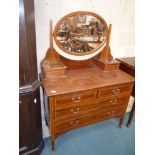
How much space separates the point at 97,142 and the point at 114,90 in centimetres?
73

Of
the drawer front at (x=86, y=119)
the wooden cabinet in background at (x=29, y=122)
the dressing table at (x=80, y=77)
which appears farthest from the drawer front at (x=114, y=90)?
the wooden cabinet in background at (x=29, y=122)

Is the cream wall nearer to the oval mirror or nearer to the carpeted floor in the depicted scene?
the oval mirror

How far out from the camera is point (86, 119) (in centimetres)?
153

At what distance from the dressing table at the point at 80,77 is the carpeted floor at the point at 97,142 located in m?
0.20

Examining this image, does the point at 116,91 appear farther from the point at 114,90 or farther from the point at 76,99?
the point at 76,99

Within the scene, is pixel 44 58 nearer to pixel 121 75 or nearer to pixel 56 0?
pixel 56 0

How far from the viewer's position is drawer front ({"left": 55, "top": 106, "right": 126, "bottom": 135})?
56.3 inches

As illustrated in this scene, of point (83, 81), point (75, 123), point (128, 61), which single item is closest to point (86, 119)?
point (75, 123)

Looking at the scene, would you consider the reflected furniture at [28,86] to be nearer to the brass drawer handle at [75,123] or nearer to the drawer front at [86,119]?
the drawer front at [86,119]

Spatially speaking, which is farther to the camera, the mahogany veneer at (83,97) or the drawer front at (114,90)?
the drawer front at (114,90)

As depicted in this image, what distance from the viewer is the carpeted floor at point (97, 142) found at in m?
1.62

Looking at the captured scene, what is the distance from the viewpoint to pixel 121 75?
64.8 inches

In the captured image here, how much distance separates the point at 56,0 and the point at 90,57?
74 centimetres
